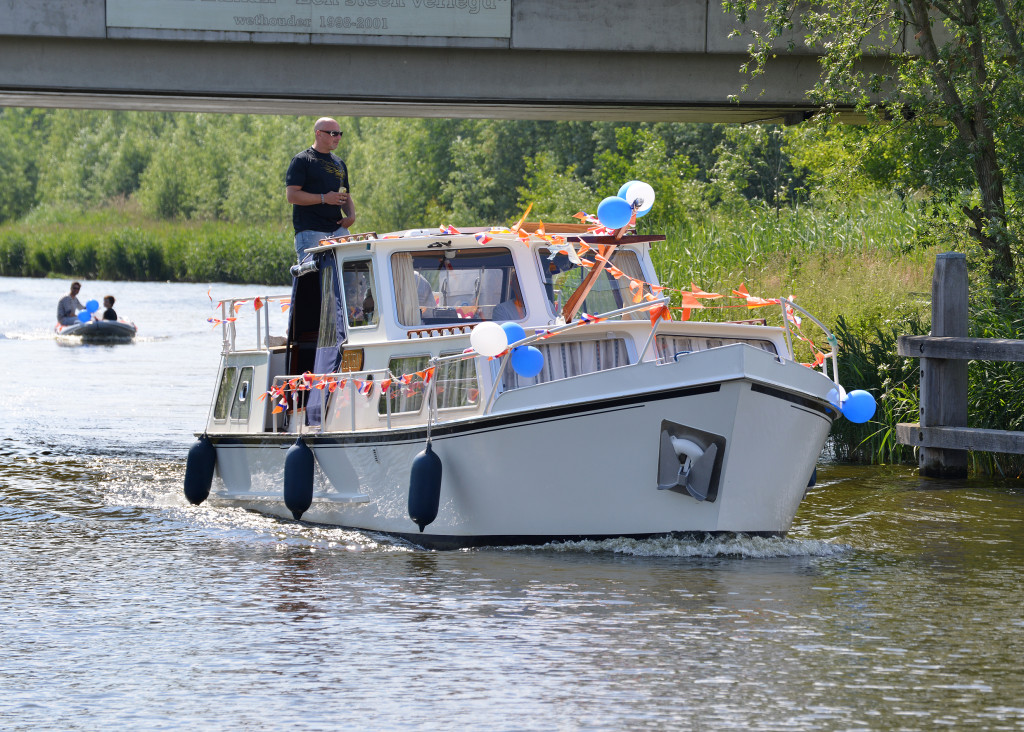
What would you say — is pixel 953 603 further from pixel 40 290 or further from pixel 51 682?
pixel 40 290

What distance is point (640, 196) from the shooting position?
11.2 meters

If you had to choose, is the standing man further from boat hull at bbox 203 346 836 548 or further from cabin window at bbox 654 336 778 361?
cabin window at bbox 654 336 778 361

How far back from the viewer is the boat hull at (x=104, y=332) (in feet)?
105

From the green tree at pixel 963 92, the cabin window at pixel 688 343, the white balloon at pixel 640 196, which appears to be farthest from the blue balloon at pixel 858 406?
the green tree at pixel 963 92

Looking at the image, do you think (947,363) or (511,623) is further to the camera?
(947,363)

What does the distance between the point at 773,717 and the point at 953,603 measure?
2.93 meters

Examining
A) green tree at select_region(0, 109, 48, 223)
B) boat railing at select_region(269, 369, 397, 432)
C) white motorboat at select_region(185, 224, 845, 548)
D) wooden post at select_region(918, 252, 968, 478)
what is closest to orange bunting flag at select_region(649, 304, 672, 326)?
white motorboat at select_region(185, 224, 845, 548)

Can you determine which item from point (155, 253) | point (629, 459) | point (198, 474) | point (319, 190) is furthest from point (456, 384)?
point (155, 253)

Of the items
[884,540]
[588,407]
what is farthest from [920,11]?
[588,407]

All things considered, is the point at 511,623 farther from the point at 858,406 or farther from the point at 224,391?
the point at 224,391

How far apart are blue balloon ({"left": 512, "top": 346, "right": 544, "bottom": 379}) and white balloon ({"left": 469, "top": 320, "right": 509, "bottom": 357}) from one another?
12cm

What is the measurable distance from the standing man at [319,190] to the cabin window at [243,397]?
132 centimetres

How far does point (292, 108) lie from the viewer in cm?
2128

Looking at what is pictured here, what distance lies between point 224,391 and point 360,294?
265 cm
